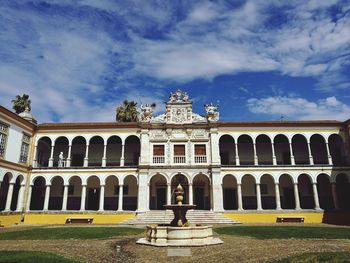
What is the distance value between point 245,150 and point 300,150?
218 inches

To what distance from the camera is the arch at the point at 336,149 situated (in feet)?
91.0

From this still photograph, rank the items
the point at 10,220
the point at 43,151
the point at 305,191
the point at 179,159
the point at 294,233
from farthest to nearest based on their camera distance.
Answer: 1. the point at 43,151
2. the point at 305,191
3. the point at 179,159
4. the point at 10,220
5. the point at 294,233

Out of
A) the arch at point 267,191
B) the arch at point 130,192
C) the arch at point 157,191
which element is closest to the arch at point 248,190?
the arch at point 267,191

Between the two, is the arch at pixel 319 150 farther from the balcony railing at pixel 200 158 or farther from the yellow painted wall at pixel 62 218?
the yellow painted wall at pixel 62 218

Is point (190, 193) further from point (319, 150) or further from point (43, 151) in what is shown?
point (43, 151)

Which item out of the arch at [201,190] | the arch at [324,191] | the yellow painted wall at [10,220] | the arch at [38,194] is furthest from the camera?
the arch at [38,194]

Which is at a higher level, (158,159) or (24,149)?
(24,149)

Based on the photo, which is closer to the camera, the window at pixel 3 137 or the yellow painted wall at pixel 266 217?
the window at pixel 3 137

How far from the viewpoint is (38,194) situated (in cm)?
2900

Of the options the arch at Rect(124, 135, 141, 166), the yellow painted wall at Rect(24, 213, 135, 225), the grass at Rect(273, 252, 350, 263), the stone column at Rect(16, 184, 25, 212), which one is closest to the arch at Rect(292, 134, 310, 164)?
the arch at Rect(124, 135, 141, 166)

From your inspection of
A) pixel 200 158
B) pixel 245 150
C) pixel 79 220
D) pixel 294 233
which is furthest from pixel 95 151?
pixel 294 233

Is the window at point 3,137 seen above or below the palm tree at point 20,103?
below

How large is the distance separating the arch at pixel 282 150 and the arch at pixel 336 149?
4.14 m

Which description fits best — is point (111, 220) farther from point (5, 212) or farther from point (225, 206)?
point (225, 206)
